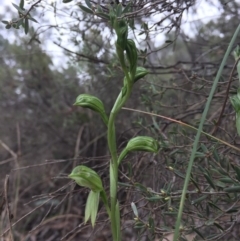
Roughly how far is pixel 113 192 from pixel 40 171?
7.80 feet

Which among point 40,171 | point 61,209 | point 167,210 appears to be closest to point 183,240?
point 167,210

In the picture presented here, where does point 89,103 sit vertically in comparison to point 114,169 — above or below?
above

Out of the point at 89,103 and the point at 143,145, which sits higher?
the point at 89,103

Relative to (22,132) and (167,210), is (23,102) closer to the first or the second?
(22,132)

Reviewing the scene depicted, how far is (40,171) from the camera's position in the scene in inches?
130

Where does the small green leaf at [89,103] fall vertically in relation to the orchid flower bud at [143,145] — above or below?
above

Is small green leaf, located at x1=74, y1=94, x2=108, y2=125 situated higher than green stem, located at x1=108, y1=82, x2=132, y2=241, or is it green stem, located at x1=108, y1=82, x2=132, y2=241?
small green leaf, located at x1=74, y1=94, x2=108, y2=125

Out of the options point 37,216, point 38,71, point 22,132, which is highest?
point 38,71

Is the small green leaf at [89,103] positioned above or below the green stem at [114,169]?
above

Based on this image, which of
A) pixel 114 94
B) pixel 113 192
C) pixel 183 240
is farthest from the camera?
pixel 114 94

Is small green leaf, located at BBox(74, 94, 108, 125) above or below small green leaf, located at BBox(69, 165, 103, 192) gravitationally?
above

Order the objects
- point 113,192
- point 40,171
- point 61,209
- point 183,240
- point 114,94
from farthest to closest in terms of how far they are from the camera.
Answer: point 40,171, point 114,94, point 61,209, point 183,240, point 113,192

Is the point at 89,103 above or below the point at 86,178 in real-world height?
above

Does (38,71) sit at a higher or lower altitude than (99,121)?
higher
